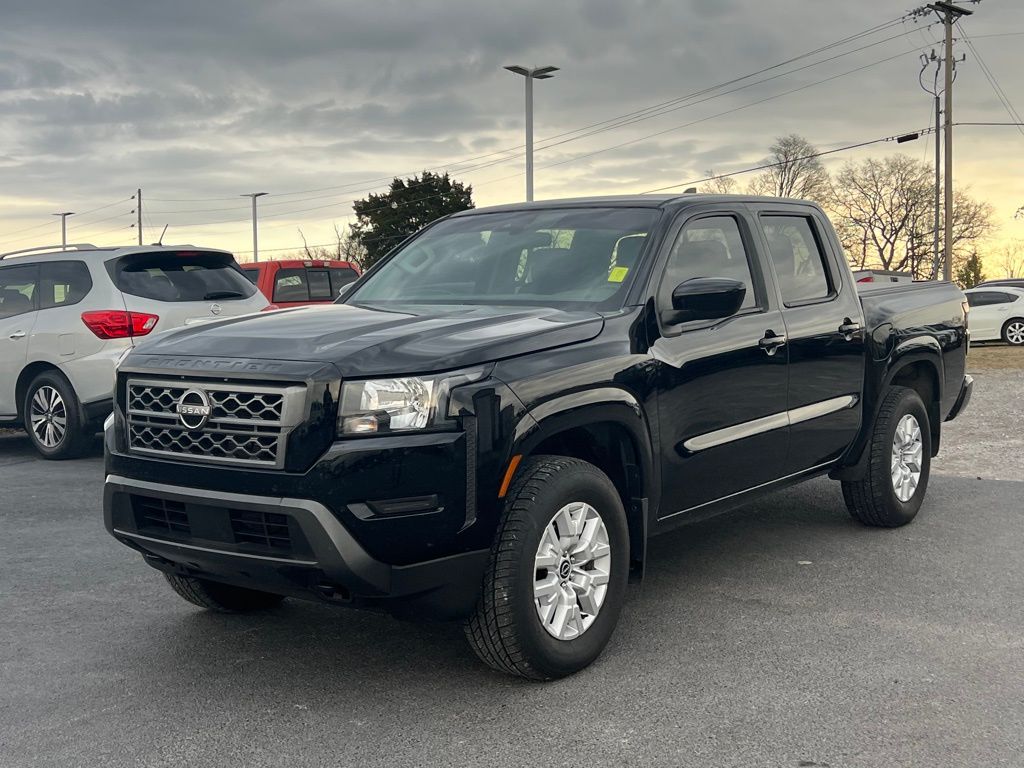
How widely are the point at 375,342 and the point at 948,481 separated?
5.73 meters

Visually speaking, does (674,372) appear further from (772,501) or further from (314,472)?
(772,501)

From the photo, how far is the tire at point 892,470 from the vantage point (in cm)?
655

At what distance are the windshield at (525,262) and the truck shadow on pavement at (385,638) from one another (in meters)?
1.43

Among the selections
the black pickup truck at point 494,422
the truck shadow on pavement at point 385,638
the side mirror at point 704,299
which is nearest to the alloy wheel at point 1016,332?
the truck shadow on pavement at point 385,638

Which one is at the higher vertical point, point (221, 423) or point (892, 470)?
point (221, 423)

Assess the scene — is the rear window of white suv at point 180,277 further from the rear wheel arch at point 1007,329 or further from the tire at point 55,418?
the rear wheel arch at point 1007,329

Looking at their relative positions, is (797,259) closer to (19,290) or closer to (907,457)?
(907,457)

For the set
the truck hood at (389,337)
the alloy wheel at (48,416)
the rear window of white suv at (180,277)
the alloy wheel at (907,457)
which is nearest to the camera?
the truck hood at (389,337)

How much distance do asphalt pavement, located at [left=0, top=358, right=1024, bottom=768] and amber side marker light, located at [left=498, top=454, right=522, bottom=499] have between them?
0.76 metres

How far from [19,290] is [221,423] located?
7214 mm

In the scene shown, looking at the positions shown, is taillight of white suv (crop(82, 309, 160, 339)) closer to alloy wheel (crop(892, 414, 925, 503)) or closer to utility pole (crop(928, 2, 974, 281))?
alloy wheel (crop(892, 414, 925, 503))

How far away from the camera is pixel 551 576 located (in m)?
4.21

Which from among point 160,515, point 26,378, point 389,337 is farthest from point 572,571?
point 26,378

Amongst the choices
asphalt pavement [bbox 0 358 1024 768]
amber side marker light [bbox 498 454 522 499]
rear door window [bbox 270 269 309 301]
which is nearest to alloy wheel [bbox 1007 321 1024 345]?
rear door window [bbox 270 269 309 301]
